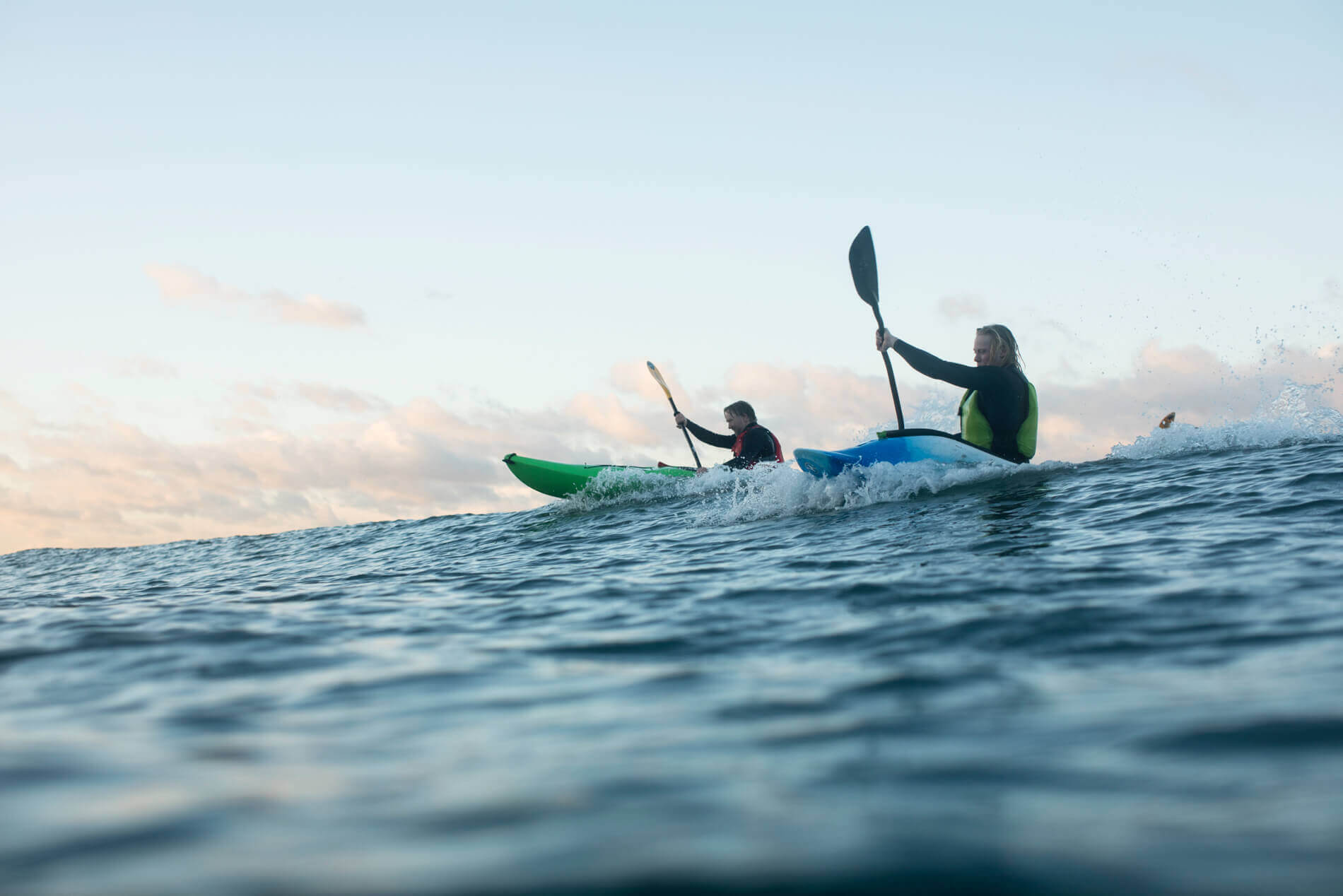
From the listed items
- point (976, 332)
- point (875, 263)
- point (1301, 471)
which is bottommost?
point (1301, 471)

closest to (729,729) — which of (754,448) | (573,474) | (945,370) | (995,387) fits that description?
(945,370)

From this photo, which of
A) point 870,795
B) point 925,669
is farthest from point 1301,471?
point 870,795

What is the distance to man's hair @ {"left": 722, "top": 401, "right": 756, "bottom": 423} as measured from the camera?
11789mm

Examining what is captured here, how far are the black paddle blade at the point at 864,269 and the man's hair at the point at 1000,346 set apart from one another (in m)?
1.54

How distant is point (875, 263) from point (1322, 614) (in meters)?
7.10

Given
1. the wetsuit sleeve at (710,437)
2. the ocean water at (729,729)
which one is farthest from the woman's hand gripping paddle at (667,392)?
the ocean water at (729,729)

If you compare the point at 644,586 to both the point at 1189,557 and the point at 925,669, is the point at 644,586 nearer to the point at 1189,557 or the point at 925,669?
the point at 925,669

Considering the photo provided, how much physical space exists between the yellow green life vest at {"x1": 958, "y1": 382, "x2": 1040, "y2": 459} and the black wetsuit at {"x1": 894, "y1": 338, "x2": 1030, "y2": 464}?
36 millimetres

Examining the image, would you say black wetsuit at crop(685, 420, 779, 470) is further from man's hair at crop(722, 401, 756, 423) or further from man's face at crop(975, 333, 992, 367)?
man's face at crop(975, 333, 992, 367)

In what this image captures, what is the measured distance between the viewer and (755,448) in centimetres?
1166

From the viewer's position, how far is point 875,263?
32.2ft

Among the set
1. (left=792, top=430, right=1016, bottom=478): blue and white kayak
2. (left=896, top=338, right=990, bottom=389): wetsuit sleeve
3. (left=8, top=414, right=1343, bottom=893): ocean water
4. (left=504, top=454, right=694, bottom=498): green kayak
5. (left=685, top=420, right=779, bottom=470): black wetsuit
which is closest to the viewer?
(left=8, top=414, right=1343, bottom=893): ocean water

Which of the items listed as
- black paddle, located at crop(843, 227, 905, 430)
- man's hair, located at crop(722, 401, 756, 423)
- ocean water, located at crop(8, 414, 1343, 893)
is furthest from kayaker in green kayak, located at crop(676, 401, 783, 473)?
ocean water, located at crop(8, 414, 1343, 893)

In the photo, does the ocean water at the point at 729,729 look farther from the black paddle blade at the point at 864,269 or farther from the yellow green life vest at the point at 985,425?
the black paddle blade at the point at 864,269
